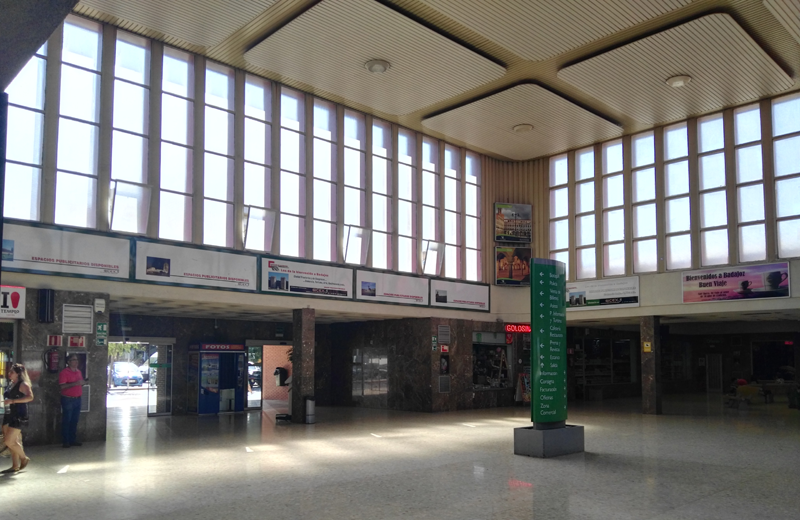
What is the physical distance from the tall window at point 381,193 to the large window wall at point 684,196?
6013 mm

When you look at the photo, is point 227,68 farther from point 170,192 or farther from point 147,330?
point 147,330

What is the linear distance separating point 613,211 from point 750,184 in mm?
3963

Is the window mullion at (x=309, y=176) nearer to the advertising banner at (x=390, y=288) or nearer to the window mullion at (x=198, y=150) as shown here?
the advertising banner at (x=390, y=288)

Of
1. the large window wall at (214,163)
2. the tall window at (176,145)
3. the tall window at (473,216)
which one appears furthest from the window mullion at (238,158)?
the tall window at (473,216)

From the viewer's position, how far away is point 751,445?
12.5m

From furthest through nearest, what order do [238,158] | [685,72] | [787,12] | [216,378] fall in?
[216,378]
[238,158]
[685,72]
[787,12]

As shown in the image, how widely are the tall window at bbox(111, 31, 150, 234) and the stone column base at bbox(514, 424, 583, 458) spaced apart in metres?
8.98

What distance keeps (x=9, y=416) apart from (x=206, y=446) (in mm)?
3714

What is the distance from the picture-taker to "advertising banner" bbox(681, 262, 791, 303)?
17297mm

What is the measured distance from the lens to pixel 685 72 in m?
16.1

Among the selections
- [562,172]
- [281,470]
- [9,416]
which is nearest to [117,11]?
[9,416]

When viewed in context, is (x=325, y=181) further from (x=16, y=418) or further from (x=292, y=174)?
(x=16, y=418)

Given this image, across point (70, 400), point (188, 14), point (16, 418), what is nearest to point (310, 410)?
point (70, 400)

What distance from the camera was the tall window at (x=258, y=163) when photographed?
16.4m
